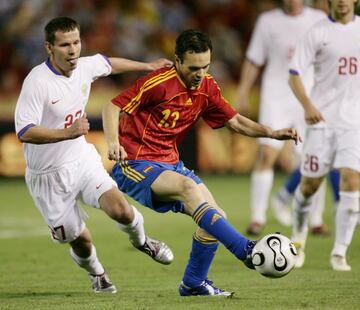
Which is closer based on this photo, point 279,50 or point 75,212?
point 75,212

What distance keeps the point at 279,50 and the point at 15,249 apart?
376 centimetres

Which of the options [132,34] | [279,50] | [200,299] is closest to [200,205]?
[200,299]

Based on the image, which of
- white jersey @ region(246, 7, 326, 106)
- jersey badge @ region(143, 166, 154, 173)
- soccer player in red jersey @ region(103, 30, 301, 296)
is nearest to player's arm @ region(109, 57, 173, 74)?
soccer player in red jersey @ region(103, 30, 301, 296)

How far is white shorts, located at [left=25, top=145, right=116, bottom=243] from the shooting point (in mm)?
7340

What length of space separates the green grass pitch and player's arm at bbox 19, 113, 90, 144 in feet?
3.59

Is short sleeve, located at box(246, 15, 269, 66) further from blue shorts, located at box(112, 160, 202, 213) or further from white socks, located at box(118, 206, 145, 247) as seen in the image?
blue shorts, located at box(112, 160, 202, 213)

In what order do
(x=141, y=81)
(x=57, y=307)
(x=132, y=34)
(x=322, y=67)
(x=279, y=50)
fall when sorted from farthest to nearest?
1. (x=132, y=34)
2. (x=279, y=50)
3. (x=322, y=67)
4. (x=141, y=81)
5. (x=57, y=307)

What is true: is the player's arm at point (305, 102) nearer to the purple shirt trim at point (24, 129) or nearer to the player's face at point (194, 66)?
the player's face at point (194, 66)

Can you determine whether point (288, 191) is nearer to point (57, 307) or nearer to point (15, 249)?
point (15, 249)

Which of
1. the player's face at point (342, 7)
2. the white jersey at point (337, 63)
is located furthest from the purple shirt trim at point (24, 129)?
the player's face at point (342, 7)

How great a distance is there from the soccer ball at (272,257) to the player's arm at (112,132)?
1061mm

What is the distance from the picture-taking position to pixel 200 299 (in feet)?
22.1

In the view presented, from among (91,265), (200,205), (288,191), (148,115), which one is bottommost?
(288,191)

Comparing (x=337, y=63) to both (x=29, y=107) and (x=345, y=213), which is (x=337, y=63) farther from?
(x=29, y=107)
